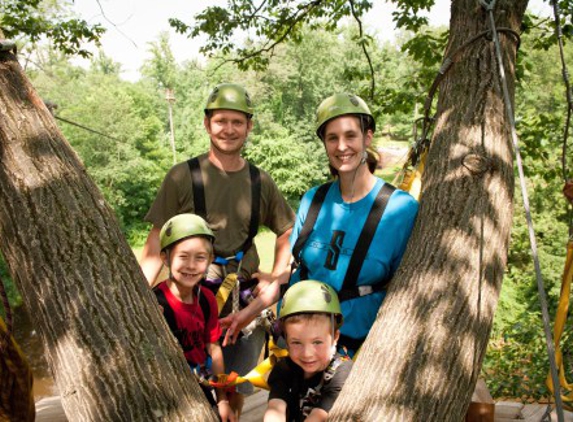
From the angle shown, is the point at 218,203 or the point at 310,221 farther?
the point at 218,203

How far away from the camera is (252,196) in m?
2.88

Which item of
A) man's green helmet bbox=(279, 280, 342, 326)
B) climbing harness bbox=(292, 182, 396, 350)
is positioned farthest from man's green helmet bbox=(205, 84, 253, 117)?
man's green helmet bbox=(279, 280, 342, 326)

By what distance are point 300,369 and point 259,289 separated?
82cm

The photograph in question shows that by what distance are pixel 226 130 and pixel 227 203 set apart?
1.38 ft

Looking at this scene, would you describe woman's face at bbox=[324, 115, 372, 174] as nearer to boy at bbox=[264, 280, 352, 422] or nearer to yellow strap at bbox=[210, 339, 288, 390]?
boy at bbox=[264, 280, 352, 422]

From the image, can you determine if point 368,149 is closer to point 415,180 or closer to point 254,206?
point 415,180

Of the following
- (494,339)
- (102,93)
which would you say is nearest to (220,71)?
(102,93)

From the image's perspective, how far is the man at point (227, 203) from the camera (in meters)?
2.78

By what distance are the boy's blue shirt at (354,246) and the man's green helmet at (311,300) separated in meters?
0.13

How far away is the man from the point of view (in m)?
2.78

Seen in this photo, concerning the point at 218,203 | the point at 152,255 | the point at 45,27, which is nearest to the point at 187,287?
the point at 152,255

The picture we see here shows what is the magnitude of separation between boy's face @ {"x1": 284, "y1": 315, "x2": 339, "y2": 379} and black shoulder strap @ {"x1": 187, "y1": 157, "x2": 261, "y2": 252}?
3.05 feet

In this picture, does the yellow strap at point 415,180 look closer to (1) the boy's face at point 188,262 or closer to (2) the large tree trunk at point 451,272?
(2) the large tree trunk at point 451,272

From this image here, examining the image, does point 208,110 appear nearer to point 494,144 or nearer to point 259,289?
point 259,289
